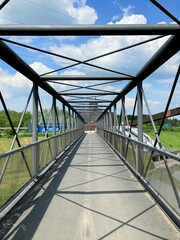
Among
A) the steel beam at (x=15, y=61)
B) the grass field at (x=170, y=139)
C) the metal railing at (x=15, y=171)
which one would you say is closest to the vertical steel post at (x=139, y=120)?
the metal railing at (x=15, y=171)

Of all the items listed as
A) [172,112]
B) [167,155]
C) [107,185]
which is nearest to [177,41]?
[167,155]

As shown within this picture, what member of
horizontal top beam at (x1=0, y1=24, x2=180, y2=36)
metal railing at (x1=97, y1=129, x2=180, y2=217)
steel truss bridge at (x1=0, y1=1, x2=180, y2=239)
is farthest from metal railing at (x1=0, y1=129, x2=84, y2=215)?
metal railing at (x1=97, y1=129, x2=180, y2=217)

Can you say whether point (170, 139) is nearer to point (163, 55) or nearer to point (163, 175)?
point (163, 55)

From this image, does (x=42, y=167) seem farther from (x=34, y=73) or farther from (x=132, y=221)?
(x=132, y=221)

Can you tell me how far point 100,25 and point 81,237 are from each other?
129 inches

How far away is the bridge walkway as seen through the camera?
3.94m

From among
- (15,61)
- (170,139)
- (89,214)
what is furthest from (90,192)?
(170,139)

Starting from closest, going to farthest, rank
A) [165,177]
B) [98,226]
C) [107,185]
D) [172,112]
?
[98,226] < [165,177] < [107,185] < [172,112]

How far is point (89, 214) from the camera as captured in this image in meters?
4.75

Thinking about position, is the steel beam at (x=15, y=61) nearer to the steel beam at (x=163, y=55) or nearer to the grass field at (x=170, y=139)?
the steel beam at (x=163, y=55)

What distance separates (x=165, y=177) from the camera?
4.98m

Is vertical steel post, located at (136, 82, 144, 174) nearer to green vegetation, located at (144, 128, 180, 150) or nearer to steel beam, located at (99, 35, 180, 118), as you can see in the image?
steel beam, located at (99, 35, 180, 118)

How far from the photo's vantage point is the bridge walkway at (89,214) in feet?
12.9

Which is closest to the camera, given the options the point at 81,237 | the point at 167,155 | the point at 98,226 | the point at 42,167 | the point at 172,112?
the point at 81,237
